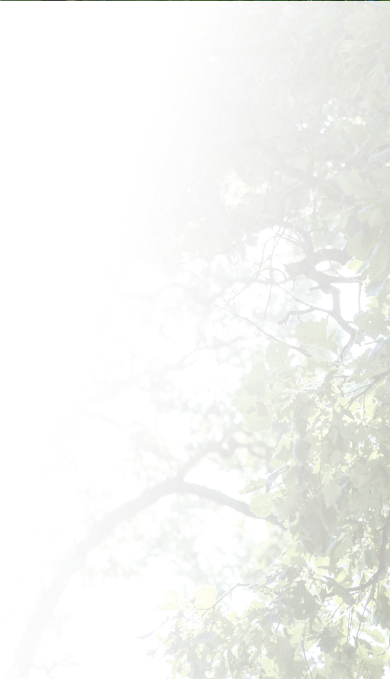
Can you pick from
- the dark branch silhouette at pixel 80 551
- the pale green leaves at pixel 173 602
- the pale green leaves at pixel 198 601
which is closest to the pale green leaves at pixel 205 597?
the pale green leaves at pixel 198 601

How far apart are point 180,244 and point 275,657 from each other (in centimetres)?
466

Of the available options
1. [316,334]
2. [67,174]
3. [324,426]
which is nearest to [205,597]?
[324,426]

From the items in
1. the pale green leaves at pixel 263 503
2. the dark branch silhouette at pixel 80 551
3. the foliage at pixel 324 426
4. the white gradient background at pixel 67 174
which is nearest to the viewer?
the foliage at pixel 324 426

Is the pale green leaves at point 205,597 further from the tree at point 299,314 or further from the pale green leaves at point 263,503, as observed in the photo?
the pale green leaves at point 263,503

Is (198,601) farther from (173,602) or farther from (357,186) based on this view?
(357,186)

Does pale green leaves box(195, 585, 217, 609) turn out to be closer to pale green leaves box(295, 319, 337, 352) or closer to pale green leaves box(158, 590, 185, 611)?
pale green leaves box(158, 590, 185, 611)

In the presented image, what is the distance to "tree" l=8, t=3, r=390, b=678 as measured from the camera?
2588 millimetres

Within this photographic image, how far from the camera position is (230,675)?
3420 millimetres

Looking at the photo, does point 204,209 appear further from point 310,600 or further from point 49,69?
point 310,600

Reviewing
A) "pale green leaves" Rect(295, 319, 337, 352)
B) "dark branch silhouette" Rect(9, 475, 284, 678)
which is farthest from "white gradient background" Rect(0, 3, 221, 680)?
"pale green leaves" Rect(295, 319, 337, 352)

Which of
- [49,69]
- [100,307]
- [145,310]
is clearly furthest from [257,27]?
[145,310]

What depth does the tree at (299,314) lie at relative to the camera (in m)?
2.59

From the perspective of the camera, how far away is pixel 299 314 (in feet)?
14.6

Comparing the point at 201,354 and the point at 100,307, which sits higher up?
the point at 201,354
